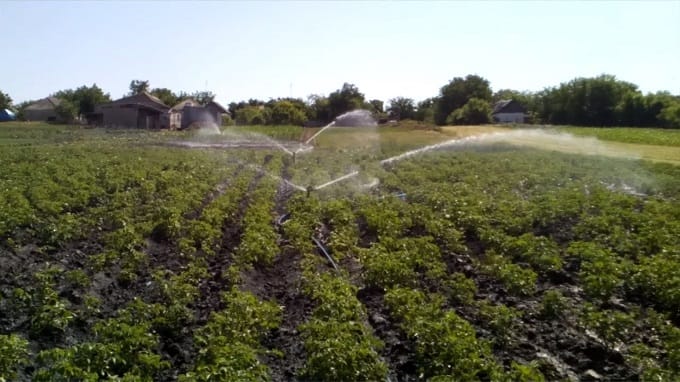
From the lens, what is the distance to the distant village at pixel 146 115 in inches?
2635

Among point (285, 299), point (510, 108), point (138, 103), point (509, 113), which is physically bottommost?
point (285, 299)

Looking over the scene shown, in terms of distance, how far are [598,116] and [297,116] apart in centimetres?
3615

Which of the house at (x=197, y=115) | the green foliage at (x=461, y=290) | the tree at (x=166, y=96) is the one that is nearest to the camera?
the green foliage at (x=461, y=290)

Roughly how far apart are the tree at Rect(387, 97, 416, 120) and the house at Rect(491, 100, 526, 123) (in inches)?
425

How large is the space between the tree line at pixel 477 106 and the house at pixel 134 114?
9430 mm

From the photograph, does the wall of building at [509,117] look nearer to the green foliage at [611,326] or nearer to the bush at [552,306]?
the bush at [552,306]

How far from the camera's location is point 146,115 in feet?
222

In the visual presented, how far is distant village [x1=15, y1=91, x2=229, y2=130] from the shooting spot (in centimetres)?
6694

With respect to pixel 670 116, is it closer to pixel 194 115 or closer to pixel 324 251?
pixel 194 115

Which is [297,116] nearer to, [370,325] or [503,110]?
[503,110]

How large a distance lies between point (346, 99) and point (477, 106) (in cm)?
2133

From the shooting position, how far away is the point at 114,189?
1853 centimetres

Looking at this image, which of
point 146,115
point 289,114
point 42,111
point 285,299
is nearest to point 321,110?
point 289,114

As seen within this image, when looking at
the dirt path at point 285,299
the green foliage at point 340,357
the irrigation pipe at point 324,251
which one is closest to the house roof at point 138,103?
the dirt path at point 285,299
